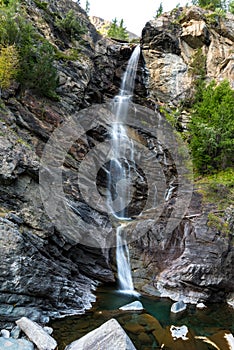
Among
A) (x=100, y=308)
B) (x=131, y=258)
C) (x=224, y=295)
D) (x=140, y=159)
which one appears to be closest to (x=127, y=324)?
(x=100, y=308)

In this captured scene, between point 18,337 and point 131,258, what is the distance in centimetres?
755

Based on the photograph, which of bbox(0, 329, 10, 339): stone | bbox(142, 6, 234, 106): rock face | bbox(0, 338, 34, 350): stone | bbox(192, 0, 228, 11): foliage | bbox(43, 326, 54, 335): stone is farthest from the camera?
bbox(192, 0, 228, 11): foliage

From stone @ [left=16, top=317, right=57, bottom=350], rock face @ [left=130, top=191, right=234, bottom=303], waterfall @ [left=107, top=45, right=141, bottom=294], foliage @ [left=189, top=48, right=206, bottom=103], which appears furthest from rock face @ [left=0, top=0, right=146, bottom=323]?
foliage @ [left=189, top=48, right=206, bottom=103]

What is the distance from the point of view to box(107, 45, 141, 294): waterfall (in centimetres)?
1359

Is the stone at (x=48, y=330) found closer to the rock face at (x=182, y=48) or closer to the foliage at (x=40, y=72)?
the foliage at (x=40, y=72)

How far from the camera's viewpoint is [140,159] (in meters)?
20.5

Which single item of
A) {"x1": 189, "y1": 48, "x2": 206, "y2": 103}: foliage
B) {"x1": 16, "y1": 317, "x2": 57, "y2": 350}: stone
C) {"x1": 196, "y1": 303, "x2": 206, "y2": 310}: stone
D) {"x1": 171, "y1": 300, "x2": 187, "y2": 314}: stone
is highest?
{"x1": 189, "y1": 48, "x2": 206, "y2": 103}: foliage

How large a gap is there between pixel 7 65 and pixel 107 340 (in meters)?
13.4

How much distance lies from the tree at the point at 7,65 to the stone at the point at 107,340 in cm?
1251

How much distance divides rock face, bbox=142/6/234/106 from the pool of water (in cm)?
1950

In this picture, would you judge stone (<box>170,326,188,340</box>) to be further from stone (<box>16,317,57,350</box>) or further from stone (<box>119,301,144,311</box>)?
stone (<box>16,317,57,350</box>)

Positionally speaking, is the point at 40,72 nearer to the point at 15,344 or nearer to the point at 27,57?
the point at 27,57

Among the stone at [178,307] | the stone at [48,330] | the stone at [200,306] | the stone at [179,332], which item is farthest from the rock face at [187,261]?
the stone at [48,330]

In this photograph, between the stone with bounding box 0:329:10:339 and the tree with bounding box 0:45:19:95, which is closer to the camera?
the stone with bounding box 0:329:10:339
